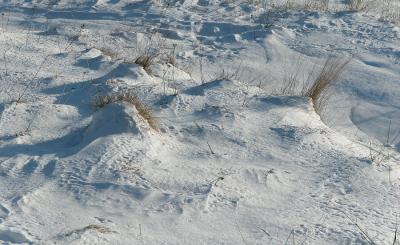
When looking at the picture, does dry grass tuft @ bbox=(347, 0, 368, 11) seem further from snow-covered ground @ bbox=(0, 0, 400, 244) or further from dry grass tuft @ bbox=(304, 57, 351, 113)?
dry grass tuft @ bbox=(304, 57, 351, 113)

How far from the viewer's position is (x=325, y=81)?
422 centimetres

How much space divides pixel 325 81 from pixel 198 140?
1.36 m

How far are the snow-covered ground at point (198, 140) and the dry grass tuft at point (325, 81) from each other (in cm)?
8

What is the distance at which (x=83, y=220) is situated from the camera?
→ 8.01ft

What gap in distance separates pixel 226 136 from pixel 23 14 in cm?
392

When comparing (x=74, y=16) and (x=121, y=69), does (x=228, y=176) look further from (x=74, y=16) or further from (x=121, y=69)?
(x=74, y=16)

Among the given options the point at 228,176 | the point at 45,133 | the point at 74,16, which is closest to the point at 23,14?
the point at 74,16

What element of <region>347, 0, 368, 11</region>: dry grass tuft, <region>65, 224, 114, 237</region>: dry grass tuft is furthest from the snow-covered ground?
<region>347, 0, 368, 11</region>: dry grass tuft

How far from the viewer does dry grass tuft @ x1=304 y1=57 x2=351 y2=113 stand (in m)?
4.10

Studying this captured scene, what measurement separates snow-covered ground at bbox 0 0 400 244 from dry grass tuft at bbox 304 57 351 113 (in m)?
0.08

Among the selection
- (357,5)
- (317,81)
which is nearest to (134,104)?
(317,81)

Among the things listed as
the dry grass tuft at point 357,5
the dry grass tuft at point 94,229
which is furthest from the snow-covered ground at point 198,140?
the dry grass tuft at point 357,5

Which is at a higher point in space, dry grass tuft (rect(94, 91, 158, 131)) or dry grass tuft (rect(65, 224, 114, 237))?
dry grass tuft (rect(94, 91, 158, 131))

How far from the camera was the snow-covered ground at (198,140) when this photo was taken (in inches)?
97.4
